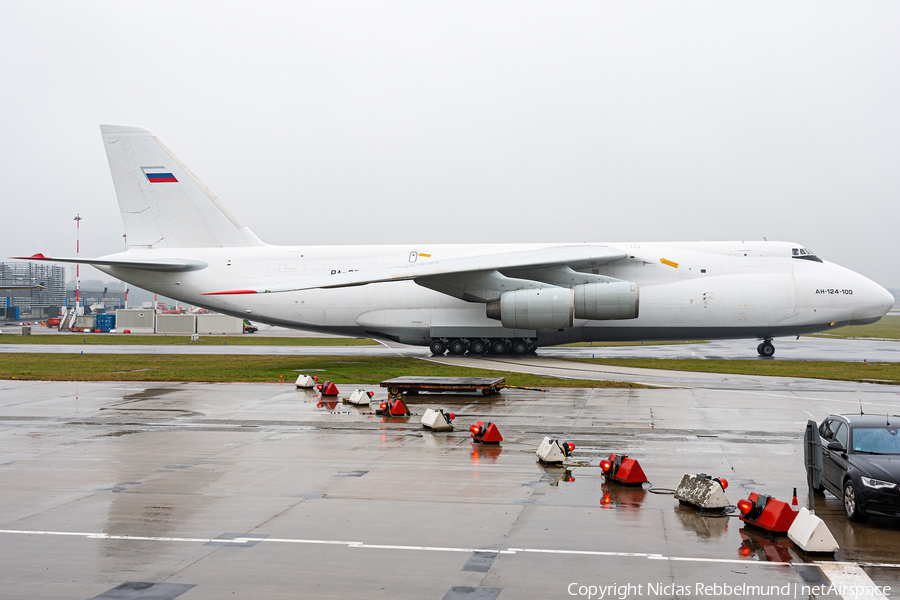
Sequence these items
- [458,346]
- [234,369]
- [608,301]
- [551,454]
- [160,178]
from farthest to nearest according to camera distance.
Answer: [160,178]
[458,346]
[608,301]
[234,369]
[551,454]

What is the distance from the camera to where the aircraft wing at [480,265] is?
25672 millimetres

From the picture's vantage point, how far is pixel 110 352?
120 ft

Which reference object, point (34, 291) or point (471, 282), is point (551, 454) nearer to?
point (471, 282)

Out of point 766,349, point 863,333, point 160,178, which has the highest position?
point 160,178

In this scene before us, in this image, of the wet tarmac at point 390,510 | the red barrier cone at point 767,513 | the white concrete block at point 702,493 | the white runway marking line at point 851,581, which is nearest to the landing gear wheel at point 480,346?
the wet tarmac at point 390,510

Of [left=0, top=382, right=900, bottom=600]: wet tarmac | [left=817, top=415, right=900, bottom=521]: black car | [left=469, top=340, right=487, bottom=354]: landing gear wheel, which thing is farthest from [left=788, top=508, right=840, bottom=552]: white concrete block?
[left=469, top=340, right=487, bottom=354]: landing gear wheel

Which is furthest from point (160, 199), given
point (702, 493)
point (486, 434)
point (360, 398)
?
point (702, 493)

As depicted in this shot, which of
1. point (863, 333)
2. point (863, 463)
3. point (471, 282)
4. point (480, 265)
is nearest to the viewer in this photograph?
point (863, 463)

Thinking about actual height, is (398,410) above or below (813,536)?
above

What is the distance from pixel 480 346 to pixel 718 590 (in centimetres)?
2485

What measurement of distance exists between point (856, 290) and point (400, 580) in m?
28.5

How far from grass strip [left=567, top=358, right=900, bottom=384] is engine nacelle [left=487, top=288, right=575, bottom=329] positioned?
3258 mm

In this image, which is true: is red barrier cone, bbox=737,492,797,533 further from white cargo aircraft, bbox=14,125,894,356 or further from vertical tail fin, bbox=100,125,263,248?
vertical tail fin, bbox=100,125,263,248

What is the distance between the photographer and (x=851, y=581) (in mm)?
6438
